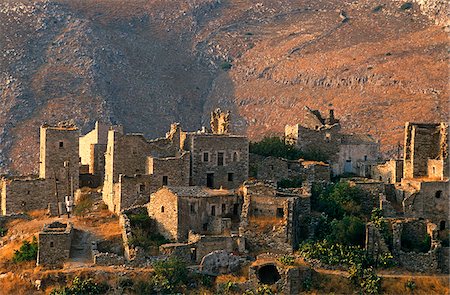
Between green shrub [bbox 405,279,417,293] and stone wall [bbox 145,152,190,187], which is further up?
stone wall [bbox 145,152,190,187]

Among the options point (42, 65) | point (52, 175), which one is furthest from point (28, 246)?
point (42, 65)

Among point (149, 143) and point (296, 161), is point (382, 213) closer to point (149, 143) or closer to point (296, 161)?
point (296, 161)

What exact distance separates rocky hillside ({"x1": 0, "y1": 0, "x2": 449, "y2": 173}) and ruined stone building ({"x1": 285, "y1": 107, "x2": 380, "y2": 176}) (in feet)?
95.6

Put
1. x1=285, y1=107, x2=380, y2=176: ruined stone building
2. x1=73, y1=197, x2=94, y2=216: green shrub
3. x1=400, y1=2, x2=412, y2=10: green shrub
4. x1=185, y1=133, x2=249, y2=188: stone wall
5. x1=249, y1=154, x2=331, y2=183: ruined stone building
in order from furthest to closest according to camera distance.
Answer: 1. x1=400, y1=2, x2=412, y2=10: green shrub
2. x1=285, y1=107, x2=380, y2=176: ruined stone building
3. x1=249, y1=154, x2=331, y2=183: ruined stone building
4. x1=185, y1=133, x2=249, y2=188: stone wall
5. x1=73, y1=197, x2=94, y2=216: green shrub

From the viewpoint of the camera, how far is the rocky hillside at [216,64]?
10956 cm

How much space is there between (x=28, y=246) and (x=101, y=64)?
78.9 m

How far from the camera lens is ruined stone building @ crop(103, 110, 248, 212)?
5431 centimetres

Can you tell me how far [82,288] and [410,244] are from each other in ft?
54.9

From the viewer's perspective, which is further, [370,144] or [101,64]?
[101,64]

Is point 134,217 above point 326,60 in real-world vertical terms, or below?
below

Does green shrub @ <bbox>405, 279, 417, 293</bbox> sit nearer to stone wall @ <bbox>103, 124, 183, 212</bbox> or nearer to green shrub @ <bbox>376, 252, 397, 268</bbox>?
green shrub @ <bbox>376, 252, 397, 268</bbox>

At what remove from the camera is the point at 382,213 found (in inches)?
2031

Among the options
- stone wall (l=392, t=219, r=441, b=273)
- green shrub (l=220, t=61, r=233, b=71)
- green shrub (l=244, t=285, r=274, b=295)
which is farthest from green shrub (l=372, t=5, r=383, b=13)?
green shrub (l=244, t=285, r=274, b=295)

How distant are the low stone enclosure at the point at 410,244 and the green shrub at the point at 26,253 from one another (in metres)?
16.8
